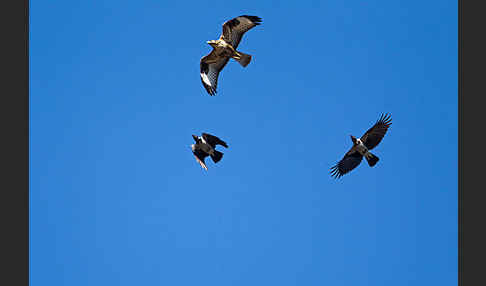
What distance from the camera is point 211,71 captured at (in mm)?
16422

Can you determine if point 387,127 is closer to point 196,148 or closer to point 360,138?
point 360,138

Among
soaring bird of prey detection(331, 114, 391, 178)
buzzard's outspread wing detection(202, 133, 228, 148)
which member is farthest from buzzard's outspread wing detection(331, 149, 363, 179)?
buzzard's outspread wing detection(202, 133, 228, 148)

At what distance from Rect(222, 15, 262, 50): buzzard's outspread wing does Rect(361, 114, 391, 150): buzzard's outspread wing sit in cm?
401

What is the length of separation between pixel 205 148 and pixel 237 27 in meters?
3.14

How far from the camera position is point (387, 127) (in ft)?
53.3

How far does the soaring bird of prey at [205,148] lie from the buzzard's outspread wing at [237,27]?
7.78 ft

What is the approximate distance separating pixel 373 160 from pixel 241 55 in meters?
4.31

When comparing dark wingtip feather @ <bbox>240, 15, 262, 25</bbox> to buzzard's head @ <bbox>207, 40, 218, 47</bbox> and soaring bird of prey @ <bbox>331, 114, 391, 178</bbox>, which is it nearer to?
buzzard's head @ <bbox>207, 40, 218, 47</bbox>

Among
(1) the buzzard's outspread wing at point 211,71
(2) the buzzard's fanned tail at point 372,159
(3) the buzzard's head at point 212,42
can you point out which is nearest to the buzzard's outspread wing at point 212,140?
(1) the buzzard's outspread wing at point 211,71

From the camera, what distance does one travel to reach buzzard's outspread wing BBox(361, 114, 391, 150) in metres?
16.2

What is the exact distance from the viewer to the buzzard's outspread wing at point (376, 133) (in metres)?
16.2

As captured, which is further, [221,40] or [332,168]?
[332,168]

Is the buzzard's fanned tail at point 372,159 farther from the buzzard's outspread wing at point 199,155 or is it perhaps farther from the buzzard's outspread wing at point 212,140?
the buzzard's outspread wing at point 199,155

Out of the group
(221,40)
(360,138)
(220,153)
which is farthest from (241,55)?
(360,138)
